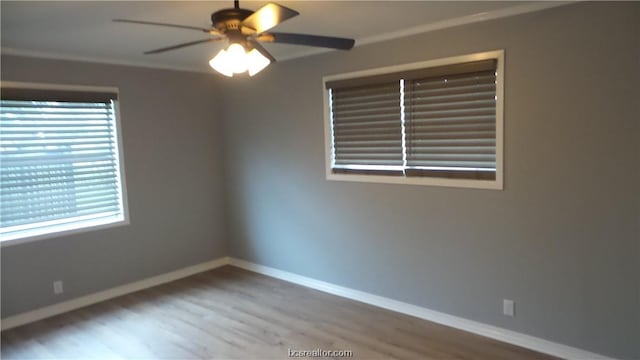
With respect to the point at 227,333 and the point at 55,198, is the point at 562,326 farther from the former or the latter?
the point at 55,198

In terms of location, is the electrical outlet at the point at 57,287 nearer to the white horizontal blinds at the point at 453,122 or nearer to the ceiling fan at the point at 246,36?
the ceiling fan at the point at 246,36

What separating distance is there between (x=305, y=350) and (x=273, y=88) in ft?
8.35

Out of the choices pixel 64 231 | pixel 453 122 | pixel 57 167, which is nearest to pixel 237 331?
pixel 64 231

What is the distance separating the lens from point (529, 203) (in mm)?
3041

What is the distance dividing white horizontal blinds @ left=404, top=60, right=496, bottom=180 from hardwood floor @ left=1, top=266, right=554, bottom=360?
1.23 m

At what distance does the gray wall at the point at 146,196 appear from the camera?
12.5ft

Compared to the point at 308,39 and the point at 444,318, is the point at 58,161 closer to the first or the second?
the point at 308,39

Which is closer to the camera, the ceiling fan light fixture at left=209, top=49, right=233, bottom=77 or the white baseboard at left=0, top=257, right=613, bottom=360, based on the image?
the ceiling fan light fixture at left=209, top=49, right=233, bottom=77

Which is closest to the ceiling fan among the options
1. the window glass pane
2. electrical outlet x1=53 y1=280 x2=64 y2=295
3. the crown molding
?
the crown molding

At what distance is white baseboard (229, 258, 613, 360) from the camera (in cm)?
300

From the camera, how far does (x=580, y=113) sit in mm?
2770

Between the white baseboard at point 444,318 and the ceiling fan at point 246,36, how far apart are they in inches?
90.1

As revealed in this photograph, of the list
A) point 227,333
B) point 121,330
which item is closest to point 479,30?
point 227,333

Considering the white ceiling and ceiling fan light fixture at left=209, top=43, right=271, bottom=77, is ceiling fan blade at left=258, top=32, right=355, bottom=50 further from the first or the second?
the white ceiling
